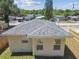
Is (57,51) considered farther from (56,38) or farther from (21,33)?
(21,33)

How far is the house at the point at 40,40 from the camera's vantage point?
49.0 feet

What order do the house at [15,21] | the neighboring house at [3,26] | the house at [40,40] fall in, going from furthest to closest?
1. the house at [15,21]
2. the neighboring house at [3,26]
3. the house at [40,40]

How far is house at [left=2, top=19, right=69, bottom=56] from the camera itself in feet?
49.0

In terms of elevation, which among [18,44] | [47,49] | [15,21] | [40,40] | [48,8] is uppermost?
[48,8]

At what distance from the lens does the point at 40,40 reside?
51.7 feet

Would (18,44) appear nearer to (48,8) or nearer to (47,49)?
(47,49)

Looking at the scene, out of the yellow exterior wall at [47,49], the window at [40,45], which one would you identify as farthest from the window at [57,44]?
the window at [40,45]

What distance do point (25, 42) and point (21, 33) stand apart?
111 centimetres

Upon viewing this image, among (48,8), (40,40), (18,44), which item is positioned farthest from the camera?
(48,8)

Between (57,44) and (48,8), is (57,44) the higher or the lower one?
the lower one

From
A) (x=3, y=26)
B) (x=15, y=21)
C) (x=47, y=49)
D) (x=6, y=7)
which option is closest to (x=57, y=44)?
(x=47, y=49)

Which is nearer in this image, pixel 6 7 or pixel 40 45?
pixel 40 45

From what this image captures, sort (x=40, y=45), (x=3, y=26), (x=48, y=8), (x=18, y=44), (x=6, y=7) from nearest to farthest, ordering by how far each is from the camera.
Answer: (x=40, y=45) < (x=18, y=44) < (x=6, y=7) < (x=3, y=26) < (x=48, y=8)

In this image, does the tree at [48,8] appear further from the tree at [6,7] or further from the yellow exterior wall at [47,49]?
the yellow exterior wall at [47,49]
